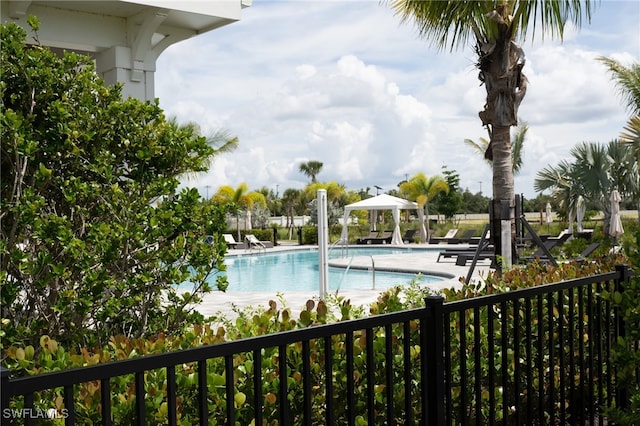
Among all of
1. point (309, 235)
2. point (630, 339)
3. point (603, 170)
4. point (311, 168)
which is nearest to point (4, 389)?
point (630, 339)

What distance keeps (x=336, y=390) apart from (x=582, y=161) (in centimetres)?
2371

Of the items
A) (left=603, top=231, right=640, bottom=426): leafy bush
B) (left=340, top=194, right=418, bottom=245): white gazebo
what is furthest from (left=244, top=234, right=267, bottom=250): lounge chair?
(left=603, top=231, right=640, bottom=426): leafy bush

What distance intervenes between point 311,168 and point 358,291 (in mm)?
49034

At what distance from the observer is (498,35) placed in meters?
10.5

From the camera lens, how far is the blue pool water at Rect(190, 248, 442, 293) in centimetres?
1703

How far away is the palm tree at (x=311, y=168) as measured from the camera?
61.5 m

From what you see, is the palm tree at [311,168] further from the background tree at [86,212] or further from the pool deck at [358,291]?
the background tree at [86,212]

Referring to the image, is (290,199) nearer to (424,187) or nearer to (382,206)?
(424,187)

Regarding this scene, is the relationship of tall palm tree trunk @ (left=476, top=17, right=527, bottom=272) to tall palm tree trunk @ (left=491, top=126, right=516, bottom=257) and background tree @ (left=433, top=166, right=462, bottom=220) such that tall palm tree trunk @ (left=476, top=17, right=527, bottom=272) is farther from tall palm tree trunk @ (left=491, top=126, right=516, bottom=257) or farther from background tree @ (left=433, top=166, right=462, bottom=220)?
background tree @ (left=433, top=166, right=462, bottom=220)

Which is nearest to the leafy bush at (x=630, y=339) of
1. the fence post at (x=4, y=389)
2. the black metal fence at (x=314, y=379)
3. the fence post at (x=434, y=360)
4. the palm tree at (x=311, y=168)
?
the black metal fence at (x=314, y=379)

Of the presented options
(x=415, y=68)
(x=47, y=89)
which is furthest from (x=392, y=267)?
(x=47, y=89)

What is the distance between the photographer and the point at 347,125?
68250mm

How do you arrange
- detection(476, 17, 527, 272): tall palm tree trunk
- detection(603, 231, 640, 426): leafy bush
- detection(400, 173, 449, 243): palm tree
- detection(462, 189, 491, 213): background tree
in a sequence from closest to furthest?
detection(603, 231, 640, 426): leafy bush, detection(476, 17, 527, 272): tall palm tree trunk, detection(400, 173, 449, 243): palm tree, detection(462, 189, 491, 213): background tree

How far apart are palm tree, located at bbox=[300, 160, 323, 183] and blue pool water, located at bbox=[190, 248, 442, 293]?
33.9m
